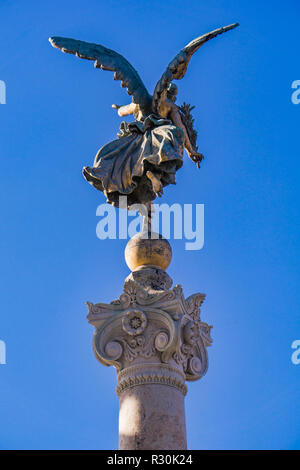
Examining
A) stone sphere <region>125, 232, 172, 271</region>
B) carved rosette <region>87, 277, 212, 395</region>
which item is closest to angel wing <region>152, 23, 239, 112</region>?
stone sphere <region>125, 232, 172, 271</region>

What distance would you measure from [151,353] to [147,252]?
1.89 metres

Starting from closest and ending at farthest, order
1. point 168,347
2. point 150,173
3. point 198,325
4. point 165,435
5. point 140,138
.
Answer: point 165,435
point 168,347
point 198,325
point 150,173
point 140,138

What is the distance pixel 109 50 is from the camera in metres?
10.9

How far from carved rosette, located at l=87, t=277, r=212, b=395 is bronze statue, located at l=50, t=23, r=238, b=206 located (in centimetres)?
187

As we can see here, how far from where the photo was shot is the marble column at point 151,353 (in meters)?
7.81

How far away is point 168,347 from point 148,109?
448cm

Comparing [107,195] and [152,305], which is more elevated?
[107,195]

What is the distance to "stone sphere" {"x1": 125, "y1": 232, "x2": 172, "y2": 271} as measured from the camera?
32.0 feet

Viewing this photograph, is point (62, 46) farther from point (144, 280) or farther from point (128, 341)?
point (128, 341)

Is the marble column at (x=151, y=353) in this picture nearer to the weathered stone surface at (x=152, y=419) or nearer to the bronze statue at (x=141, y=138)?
the weathered stone surface at (x=152, y=419)

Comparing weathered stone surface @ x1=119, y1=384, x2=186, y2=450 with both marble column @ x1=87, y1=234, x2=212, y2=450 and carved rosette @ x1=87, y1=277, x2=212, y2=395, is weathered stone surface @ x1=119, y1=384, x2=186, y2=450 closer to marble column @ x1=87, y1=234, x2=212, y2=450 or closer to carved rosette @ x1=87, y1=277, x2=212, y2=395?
marble column @ x1=87, y1=234, x2=212, y2=450

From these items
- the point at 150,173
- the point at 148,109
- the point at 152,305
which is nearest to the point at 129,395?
the point at 152,305

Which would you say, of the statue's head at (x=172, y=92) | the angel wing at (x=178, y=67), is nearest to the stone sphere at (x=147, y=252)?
the angel wing at (x=178, y=67)

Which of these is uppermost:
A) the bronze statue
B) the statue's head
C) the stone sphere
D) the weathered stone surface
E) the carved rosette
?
the statue's head
